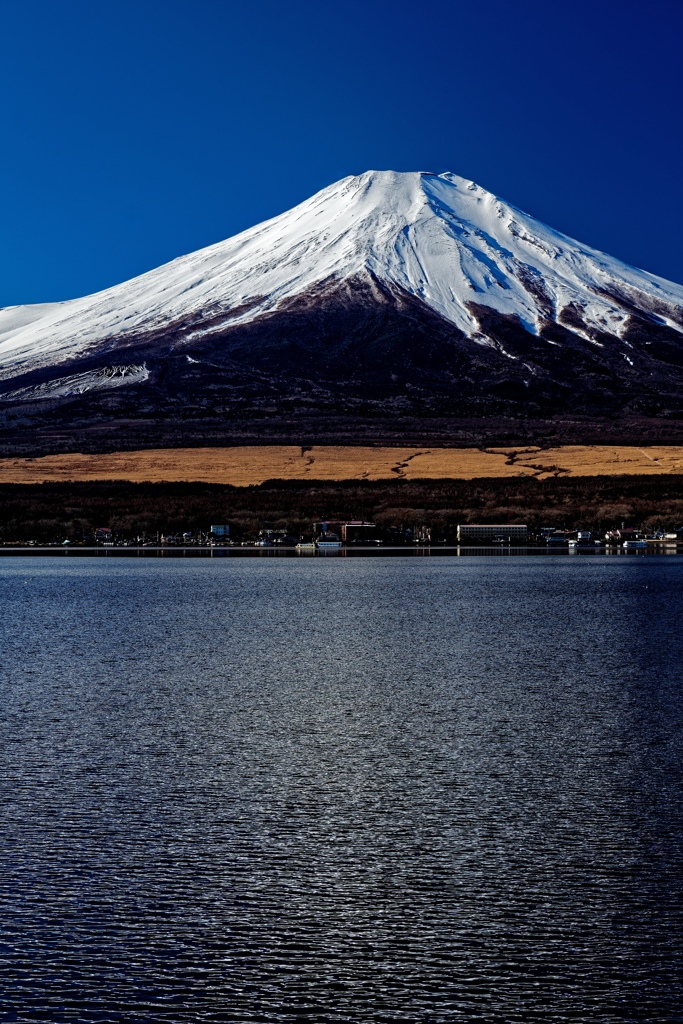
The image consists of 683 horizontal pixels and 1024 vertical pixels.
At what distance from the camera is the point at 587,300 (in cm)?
19600

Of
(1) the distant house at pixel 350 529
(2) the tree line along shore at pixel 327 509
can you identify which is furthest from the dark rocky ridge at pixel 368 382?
(1) the distant house at pixel 350 529

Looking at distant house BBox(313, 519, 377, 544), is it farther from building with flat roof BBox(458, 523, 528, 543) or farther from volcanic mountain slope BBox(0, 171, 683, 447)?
volcanic mountain slope BBox(0, 171, 683, 447)

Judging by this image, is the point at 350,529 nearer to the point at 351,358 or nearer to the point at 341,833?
the point at 341,833

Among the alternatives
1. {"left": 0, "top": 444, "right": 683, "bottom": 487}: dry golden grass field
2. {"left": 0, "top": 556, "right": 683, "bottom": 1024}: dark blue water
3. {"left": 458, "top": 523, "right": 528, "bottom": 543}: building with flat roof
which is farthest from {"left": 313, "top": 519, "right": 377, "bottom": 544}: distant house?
{"left": 0, "top": 556, "right": 683, "bottom": 1024}: dark blue water

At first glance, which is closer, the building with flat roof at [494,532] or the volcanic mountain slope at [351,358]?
the building with flat roof at [494,532]

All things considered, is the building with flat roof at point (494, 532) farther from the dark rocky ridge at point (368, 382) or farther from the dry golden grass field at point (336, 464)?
the dark rocky ridge at point (368, 382)

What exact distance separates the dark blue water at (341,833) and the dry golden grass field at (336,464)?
77.5m

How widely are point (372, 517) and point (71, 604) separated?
5253 cm

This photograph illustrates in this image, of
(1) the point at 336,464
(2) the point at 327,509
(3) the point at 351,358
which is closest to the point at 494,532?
(2) the point at 327,509

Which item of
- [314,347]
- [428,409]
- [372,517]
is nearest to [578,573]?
[372,517]

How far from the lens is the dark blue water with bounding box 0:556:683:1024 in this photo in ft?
30.7

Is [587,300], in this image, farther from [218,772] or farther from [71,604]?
[218,772]

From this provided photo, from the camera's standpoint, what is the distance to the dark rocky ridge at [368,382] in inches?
5325

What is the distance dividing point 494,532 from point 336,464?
2477 cm
